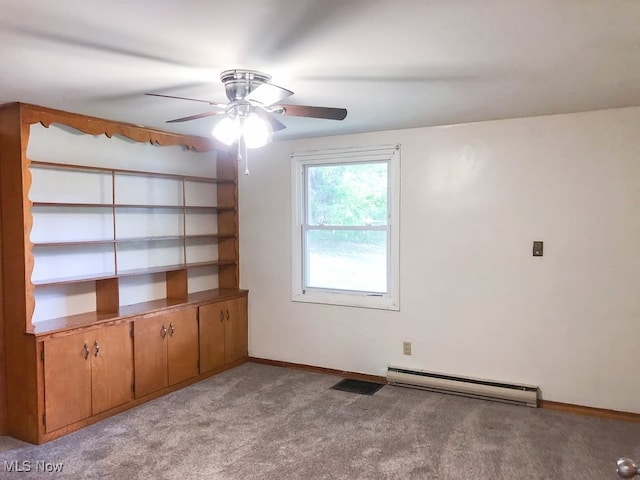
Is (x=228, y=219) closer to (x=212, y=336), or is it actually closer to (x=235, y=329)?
(x=235, y=329)

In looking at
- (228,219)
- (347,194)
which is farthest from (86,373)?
(347,194)

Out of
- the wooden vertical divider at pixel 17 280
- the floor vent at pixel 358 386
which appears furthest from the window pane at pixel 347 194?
the wooden vertical divider at pixel 17 280

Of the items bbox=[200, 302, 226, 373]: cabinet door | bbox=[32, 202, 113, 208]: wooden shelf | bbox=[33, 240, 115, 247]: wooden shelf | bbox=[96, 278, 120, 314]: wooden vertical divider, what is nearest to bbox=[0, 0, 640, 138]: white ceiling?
bbox=[32, 202, 113, 208]: wooden shelf

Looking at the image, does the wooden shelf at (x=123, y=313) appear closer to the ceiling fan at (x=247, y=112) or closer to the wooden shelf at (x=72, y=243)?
the wooden shelf at (x=72, y=243)

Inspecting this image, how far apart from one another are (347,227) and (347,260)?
1.04 ft

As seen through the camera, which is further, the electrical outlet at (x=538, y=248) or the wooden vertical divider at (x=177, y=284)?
the wooden vertical divider at (x=177, y=284)

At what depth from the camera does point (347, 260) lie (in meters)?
4.63

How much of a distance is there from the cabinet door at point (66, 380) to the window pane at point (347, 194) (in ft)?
7.54

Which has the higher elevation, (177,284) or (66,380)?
(177,284)

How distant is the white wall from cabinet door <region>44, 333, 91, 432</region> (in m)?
2.08

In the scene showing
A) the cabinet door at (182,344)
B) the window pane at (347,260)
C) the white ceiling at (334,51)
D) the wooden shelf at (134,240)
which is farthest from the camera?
the window pane at (347,260)

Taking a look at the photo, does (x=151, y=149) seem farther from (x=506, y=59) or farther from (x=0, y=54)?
(x=506, y=59)

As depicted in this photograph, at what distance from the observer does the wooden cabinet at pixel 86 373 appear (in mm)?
3232

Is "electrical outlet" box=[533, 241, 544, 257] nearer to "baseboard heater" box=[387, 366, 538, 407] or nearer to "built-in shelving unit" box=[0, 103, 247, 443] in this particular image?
"baseboard heater" box=[387, 366, 538, 407]
